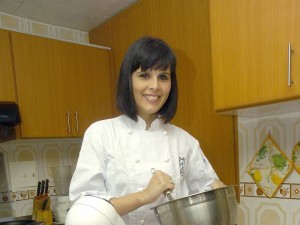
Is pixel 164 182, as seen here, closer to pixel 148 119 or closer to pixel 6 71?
pixel 148 119

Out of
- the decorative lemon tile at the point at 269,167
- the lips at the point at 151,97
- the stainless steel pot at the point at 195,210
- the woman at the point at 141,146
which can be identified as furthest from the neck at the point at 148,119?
the decorative lemon tile at the point at 269,167

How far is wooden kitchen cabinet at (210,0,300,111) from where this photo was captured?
729 millimetres

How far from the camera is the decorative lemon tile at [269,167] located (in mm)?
1094

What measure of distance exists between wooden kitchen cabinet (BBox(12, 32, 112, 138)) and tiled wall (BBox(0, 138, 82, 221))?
28 centimetres

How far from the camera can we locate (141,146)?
910mm

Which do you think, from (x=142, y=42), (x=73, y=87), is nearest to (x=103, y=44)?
(x=73, y=87)

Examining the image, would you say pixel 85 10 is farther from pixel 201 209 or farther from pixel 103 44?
pixel 201 209

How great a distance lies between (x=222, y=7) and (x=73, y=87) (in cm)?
97

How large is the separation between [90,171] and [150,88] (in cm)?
31

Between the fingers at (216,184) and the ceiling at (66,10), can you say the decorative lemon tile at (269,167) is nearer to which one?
the fingers at (216,184)

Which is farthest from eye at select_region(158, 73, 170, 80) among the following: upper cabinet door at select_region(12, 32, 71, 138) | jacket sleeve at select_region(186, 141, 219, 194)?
upper cabinet door at select_region(12, 32, 71, 138)

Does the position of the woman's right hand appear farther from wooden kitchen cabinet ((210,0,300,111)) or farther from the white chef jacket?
wooden kitchen cabinet ((210,0,300,111))

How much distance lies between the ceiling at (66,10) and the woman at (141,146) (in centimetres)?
84

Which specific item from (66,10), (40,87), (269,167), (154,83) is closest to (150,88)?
(154,83)
